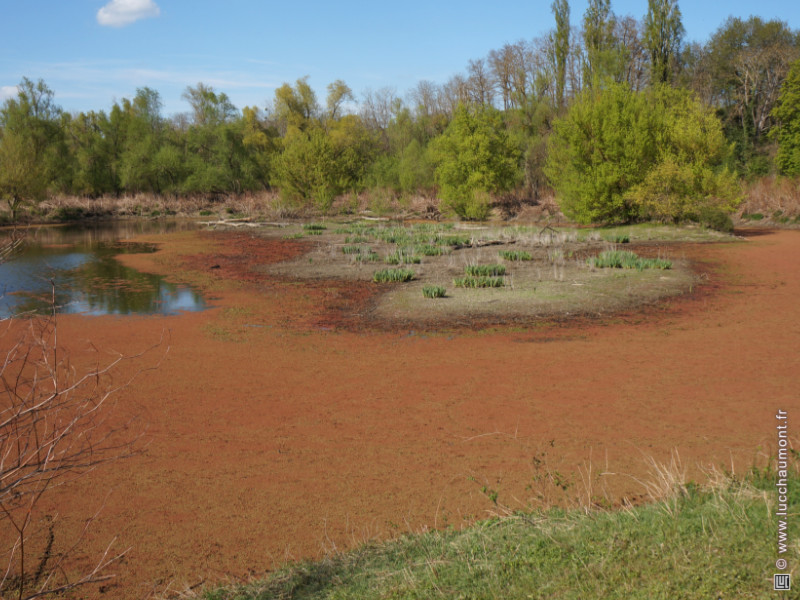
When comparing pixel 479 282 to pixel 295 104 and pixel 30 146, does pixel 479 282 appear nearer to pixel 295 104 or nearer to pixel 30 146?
pixel 30 146

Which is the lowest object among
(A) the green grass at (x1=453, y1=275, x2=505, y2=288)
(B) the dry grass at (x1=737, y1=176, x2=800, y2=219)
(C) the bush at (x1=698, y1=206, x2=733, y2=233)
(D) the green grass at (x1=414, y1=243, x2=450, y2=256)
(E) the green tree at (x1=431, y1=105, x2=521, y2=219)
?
(A) the green grass at (x1=453, y1=275, x2=505, y2=288)

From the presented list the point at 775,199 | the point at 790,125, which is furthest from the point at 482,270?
the point at 790,125

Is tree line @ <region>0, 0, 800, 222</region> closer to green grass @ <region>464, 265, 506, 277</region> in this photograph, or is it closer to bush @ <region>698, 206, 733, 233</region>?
bush @ <region>698, 206, 733, 233</region>

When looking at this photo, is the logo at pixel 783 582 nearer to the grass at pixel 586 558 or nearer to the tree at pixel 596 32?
the grass at pixel 586 558

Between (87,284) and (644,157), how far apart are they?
77.6 feet

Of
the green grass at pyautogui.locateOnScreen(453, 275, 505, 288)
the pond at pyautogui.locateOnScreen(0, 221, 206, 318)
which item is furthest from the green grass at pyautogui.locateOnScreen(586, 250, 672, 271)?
the pond at pyautogui.locateOnScreen(0, 221, 206, 318)

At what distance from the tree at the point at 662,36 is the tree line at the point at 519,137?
0.11 m

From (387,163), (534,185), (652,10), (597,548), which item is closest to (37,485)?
(597,548)

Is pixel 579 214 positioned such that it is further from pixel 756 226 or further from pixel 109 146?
pixel 109 146

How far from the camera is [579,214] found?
30203 millimetres

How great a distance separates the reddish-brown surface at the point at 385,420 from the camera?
5098 mm

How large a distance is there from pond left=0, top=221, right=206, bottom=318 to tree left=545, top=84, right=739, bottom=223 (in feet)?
65.5

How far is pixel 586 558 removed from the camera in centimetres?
329

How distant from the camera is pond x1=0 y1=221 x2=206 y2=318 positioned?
14309mm
